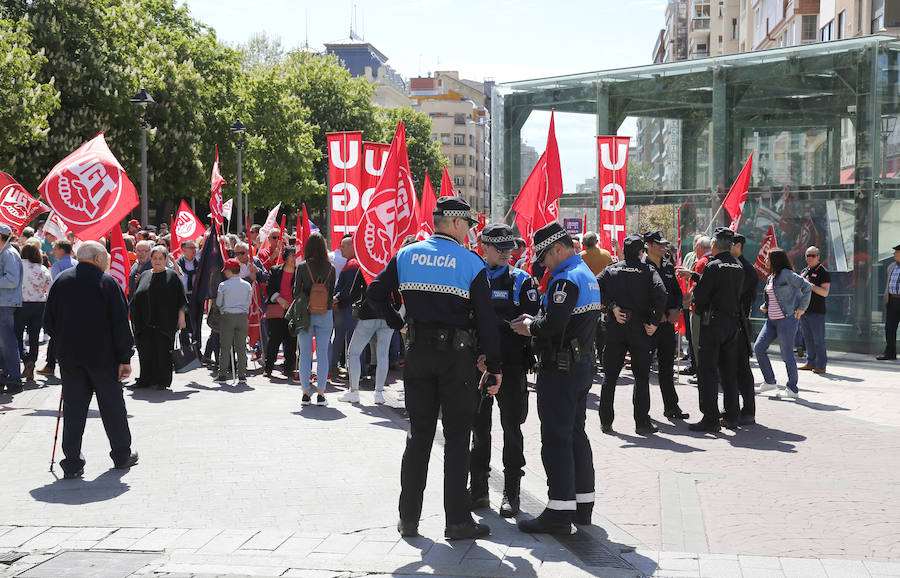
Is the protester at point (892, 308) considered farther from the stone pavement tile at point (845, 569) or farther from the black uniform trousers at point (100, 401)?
the black uniform trousers at point (100, 401)

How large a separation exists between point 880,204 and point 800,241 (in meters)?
1.60

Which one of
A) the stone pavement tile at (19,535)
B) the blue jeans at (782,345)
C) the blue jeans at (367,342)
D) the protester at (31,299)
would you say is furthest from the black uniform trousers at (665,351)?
the protester at (31,299)

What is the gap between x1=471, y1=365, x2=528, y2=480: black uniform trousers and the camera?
6645mm

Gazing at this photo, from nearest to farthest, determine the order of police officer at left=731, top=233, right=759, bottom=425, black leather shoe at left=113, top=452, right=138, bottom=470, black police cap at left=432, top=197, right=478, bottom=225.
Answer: black police cap at left=432, top=197, right=478, bottom=225 < black leather shoe at left=113, top=452, right=138, bottom=470 < police officer at left=731, top=233, right=759, bottom=425

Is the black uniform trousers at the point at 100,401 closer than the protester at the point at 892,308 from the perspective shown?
Yes

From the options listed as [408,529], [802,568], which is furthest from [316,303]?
[802,568]

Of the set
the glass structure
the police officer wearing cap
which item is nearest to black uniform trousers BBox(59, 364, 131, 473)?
the police officer wearing cap

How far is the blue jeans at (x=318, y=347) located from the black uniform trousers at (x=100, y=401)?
135 inches

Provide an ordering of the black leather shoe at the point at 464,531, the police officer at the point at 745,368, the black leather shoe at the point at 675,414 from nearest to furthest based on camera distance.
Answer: the black leather shoe at the point at 464,531, the police officer at the point at 745,368, the black leather shoe at the point at 675,414

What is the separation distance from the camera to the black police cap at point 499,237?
6715 millimetres

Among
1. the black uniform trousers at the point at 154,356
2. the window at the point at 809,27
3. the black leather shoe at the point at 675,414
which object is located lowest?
the black leather shoe at the point at 675,414

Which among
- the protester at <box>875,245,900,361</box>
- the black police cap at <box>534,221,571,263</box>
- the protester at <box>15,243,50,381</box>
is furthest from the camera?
the protester at <box>875,245,900,361</box>

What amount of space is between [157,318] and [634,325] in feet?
19.8

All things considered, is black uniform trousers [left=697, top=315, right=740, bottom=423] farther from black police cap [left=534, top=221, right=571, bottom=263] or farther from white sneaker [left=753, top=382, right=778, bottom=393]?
black police cap [left=534, top=221, right=571, bottom=263]
